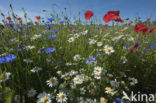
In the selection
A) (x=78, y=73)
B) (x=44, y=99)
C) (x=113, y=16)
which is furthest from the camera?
(x=113, y=16)

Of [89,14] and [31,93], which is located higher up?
[89,14]

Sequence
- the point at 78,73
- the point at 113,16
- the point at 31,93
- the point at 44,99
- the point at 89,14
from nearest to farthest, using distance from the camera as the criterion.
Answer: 1. the point at 44,99
2. the point at 31,93
3. the point at 78,73
4. the point at 113,16
5. the point at 89,14

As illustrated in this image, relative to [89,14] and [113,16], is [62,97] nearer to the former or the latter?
[113,16]

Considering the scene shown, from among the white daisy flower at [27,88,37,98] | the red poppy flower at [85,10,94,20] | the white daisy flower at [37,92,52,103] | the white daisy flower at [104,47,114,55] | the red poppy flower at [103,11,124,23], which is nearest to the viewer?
the white daisy flower at [37,92,52,103]

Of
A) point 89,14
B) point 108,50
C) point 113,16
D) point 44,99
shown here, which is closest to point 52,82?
point 44,99

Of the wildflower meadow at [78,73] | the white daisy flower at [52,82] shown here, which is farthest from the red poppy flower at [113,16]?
the white daisy flower at [52,82]

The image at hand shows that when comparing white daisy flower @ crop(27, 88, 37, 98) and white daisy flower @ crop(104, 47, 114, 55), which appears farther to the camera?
white daisy flower @ crop(104, 47, 114, 55)

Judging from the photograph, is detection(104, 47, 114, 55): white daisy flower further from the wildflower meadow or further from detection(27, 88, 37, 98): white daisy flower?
detection(27, 88, 37, 98): white daisy flower

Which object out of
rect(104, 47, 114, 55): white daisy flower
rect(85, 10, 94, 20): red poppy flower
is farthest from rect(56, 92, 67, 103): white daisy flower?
rect(85, 10, 94, 20): red poppy flower

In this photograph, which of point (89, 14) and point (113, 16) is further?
point (89, 14)

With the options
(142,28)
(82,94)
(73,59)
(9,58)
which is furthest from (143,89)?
(9,58)

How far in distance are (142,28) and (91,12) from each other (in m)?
0.99

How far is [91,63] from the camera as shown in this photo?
4.78ft

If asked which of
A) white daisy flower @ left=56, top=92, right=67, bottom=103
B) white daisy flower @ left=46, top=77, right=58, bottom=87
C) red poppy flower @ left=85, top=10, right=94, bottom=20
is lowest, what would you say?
white daisy flower @ left=56, top=92, right=67, bottom=103
